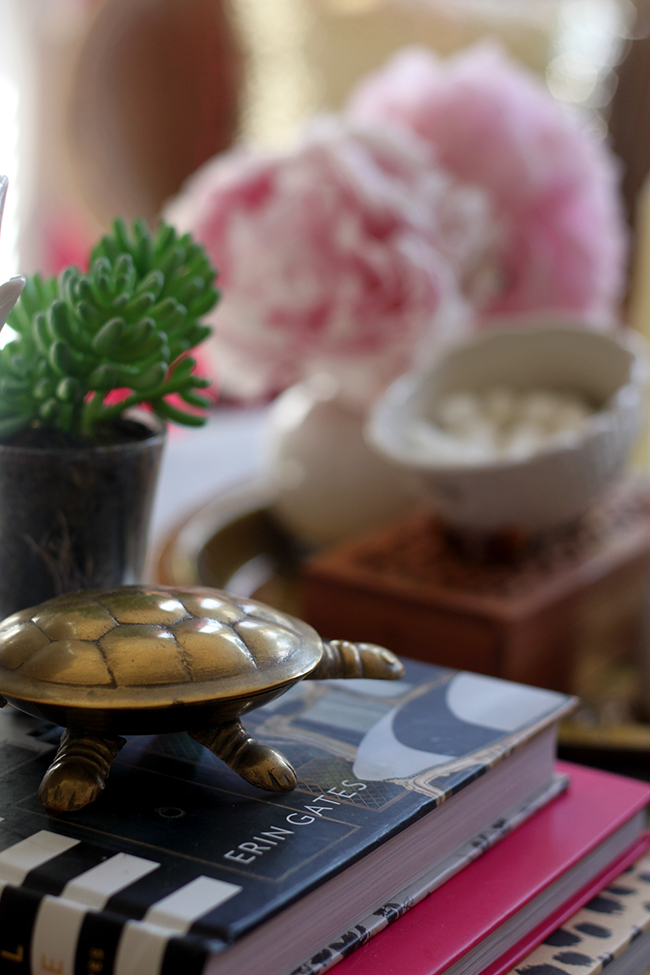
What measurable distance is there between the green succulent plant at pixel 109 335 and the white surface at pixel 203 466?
0.36 m

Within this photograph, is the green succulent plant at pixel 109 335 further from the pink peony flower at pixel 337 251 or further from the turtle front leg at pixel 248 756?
the pink peony flower at pixel 337 251

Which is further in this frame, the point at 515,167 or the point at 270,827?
the point at 515,167

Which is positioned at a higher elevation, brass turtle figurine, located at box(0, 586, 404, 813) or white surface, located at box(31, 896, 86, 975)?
brass turtle figurine, located at box(0, 586, 404, 813)

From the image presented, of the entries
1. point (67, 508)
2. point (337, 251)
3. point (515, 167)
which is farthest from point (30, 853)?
point (515, 167)

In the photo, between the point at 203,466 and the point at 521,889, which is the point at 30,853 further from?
the point at 203,466

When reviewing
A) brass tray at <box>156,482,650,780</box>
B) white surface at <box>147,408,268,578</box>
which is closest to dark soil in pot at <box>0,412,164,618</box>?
brass tray at <box>156,482,650,780</box>

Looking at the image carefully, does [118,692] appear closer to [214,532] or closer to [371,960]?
[371,960]

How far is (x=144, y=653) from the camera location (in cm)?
26

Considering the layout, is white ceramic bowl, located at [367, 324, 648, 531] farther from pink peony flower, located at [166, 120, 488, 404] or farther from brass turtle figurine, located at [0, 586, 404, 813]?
brass turtle figurine, located at [0, 586, 404, 813]

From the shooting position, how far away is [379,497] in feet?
2.35

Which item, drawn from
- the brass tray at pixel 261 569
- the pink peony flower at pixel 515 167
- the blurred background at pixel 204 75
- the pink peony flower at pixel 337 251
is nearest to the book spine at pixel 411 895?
the brass tray at pixel 261 569

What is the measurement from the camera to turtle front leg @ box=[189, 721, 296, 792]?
27 cm

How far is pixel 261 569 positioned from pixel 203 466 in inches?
11.4

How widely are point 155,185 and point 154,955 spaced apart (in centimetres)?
136
